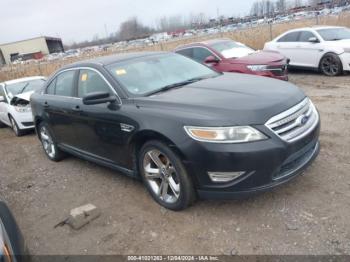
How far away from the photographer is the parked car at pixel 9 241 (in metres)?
2.18

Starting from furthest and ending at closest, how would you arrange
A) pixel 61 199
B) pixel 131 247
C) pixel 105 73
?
pixel 61 199
pixel 105 73
pixel 131 247

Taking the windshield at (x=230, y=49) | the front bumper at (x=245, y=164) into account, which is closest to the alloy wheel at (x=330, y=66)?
the windshield at (x=230, y=49)

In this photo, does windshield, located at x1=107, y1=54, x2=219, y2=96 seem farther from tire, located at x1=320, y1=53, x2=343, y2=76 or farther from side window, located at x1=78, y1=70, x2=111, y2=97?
tire, located at x1=320, y1=53, x2=343, y2=76

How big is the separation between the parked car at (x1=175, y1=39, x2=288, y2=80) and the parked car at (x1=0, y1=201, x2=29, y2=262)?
6077 mm

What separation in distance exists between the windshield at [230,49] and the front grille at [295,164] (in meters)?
6.01

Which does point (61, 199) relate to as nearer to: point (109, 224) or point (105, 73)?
point (109, 224)

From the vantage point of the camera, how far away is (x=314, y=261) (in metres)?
2.77

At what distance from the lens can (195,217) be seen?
3.60m

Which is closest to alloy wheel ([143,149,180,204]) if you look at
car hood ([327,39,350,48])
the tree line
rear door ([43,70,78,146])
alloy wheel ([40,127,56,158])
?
rear door ([43,70,78,146])

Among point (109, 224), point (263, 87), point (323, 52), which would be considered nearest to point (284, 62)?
point (323, 52)

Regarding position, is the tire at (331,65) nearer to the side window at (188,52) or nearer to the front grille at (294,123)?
the side window at (188,52)

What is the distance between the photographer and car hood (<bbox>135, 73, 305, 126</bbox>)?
321 cm

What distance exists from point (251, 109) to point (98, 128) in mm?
1994

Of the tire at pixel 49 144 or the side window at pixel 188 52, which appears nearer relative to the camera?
the tire at pixel 49 144
